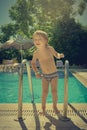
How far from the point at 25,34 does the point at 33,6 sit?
9.76ft

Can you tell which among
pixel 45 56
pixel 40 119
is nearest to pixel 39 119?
pixel 40 119

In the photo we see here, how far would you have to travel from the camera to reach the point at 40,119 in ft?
15.2

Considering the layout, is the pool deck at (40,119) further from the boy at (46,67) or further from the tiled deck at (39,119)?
the boy at (46,67)

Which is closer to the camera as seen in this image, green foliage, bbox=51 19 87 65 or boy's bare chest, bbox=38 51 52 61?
boy's bare chest, bbox=38 51 52 61

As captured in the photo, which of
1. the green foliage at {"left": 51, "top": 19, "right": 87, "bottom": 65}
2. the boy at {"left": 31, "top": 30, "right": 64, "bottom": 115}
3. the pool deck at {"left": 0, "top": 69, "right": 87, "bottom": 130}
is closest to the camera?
the pool deck at {"left": 0, "top": 69, "right": 87, "bottom": 130}

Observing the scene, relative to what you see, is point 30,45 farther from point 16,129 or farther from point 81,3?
point 16,129

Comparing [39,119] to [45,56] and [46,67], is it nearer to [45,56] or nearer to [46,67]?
[46,67]

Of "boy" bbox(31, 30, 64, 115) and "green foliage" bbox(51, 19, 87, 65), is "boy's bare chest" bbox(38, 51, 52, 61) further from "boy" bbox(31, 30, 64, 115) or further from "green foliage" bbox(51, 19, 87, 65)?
"green foliage" bbox(51, 19, 87, 65)

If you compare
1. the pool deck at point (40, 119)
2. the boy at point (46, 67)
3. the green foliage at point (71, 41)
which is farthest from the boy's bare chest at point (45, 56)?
the green foliage at point (71, 41)

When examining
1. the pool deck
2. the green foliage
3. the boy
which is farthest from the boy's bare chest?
the green foliage

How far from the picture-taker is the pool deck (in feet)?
13.6

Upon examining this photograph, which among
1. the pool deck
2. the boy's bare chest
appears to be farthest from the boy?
the pool deck

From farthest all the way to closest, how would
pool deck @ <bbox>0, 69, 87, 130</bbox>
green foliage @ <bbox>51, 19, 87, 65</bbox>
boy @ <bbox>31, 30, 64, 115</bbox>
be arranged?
green foliage @ <bbox>51, 19, 87, 65</bbox>
boy @ <bbox>31, 30, 64, 115</bbox>
pool deck @ <bbox>0, 69, 87, 130</bbox>

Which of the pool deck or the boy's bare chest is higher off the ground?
the boy's bare chest
